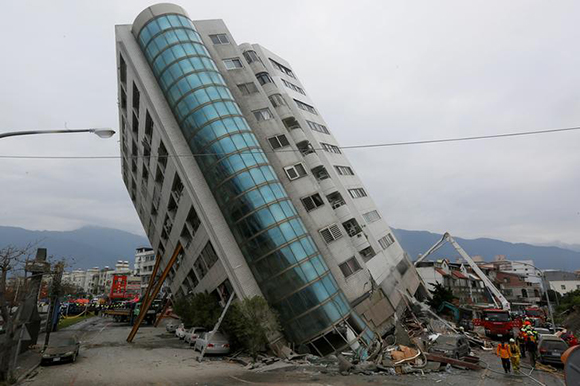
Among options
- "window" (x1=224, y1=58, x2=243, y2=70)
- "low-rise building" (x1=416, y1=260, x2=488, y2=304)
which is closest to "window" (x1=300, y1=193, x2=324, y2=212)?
"window" (x1=224, y1=58, x2=243, y2=70)

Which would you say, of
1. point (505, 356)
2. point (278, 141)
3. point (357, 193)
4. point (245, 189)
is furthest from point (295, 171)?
point (505, 356)

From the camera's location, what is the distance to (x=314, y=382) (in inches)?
596

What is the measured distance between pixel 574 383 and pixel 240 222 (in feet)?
69.4

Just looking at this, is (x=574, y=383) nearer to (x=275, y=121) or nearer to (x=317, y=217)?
(x=317, y=217)

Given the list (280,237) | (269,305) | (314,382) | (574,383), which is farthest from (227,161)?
(574,383)

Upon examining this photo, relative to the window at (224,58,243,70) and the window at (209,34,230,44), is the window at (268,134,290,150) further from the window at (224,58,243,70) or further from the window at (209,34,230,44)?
the window at (209,34,230,44)

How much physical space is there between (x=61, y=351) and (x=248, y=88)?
25.8 meters

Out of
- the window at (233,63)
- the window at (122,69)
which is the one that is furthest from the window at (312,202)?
the window at (122,69)

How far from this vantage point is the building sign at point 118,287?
74312 millimetres

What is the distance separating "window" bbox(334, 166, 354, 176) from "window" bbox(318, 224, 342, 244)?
38.6 ft

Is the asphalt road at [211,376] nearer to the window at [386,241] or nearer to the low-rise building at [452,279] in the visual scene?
the window at [386,241]

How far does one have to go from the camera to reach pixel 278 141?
31.8m

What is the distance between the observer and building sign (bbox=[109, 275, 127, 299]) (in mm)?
74312

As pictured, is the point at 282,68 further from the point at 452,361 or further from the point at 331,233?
the point at 452,361
